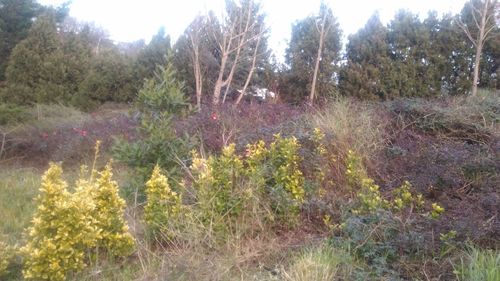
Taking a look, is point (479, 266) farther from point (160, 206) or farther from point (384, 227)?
point (160, 206)

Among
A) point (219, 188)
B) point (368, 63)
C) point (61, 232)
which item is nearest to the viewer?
point (61, 232)

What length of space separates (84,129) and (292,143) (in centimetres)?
839

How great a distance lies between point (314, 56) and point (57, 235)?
12825 millimetres

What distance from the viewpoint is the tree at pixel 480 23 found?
1112cm

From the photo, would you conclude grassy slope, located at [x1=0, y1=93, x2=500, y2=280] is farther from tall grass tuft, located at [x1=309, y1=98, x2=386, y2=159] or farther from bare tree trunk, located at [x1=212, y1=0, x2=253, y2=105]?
bare tree trunk, located at [x1=212, y1=0, x2=253, y2=105]

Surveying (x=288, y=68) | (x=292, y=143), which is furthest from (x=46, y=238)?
(x=288, y=68)

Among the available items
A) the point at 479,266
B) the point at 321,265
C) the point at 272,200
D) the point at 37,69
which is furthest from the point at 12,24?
the point at 479,266

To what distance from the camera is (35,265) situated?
3.00m

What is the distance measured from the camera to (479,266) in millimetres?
2719

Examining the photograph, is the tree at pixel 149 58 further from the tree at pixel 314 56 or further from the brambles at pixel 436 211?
the brambles at pixel 436 211

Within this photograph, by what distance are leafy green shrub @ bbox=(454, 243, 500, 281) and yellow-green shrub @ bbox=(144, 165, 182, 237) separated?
207 cm

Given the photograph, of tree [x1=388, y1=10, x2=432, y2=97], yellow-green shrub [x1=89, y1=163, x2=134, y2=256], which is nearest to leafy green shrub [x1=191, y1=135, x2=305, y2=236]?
yellow-green shrub [x1=89, y1=163, x2=134, y2=256]

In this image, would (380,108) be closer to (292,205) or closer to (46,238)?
(292,205)

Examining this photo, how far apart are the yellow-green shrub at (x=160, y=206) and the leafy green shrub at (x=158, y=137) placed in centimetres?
70
